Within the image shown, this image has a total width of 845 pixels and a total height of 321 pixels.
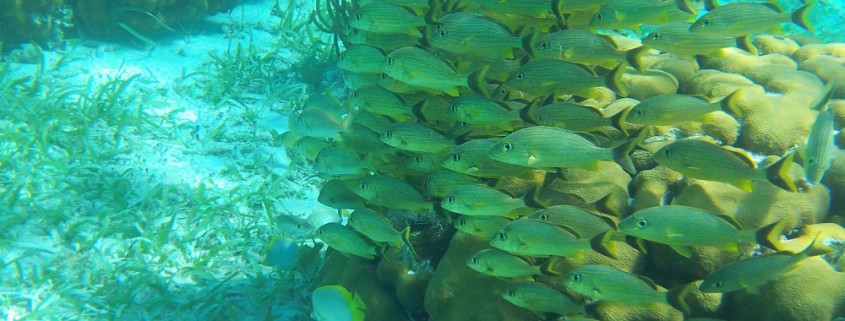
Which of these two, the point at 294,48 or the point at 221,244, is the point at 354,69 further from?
the point at 294,48

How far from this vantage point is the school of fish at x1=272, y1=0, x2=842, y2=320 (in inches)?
104

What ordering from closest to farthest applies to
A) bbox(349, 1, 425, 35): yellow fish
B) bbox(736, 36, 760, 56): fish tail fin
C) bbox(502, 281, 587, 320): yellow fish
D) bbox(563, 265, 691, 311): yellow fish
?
bbox(563, 265, 691, 311): yellow fish
bbox(502, 281, 587, 320): yellow fish
bbox(349, 1, 425, 35): yellow fish
bbox(736, 36, 760, 56): fish tail fin

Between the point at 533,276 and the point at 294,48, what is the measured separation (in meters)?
6.75

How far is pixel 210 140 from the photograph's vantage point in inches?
249

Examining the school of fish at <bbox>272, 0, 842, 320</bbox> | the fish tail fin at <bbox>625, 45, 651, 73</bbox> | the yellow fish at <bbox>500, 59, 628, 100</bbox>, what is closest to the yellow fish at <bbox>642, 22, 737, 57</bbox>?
the school of fish at <bbox>272, 0, 842, 320</bbox>

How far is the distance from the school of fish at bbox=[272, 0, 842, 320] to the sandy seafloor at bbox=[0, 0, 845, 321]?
77 centimetres

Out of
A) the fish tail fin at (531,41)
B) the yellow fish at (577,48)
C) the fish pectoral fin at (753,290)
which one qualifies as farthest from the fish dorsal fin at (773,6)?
the fish pectoral fin at (753,290)

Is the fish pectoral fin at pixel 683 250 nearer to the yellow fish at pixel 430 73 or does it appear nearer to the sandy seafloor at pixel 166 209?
the yellow fish at pixel 430 73

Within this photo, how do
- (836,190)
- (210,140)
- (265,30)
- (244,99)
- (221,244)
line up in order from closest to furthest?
(836,190) < (221,244) < (210,140) < (244,99) < (265,30)

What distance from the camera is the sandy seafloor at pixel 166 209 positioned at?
13.7ft

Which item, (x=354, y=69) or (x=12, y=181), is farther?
(x=12, y=181)

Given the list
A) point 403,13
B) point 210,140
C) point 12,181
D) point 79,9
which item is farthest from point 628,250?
point 79,9

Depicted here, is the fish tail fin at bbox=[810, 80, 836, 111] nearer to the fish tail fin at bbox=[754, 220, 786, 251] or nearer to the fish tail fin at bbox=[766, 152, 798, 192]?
the fish tail fin at bbox=[766, 152, 798, 192]

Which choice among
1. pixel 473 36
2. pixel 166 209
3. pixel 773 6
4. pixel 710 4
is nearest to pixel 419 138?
pixel 473 36
